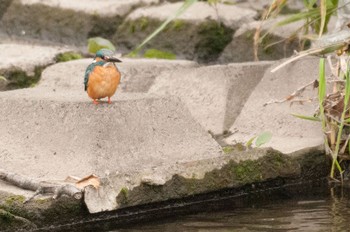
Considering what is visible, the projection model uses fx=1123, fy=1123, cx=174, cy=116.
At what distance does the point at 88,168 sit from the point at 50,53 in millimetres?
2079

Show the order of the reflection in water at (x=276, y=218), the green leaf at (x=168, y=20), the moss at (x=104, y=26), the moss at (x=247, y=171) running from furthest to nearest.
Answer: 1. the moss at (x=104, y=26)
2. the moss at (x=247, y=171)
3. the reflection in water at (x=276, y=218)
4. the green leaf at (x=168, y=20)

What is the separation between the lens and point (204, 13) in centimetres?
712

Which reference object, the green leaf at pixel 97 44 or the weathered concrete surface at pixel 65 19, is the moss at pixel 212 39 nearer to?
the green leaf at pixel 97 44

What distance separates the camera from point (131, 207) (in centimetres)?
456

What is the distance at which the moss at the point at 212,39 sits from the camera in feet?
23.0

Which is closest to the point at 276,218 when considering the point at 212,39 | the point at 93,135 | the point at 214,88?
the point at 93,135

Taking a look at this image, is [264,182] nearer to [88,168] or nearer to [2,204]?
[88,168]

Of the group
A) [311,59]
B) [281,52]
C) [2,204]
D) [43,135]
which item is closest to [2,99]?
[43,135]

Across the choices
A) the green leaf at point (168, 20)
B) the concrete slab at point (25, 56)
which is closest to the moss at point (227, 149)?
the green leaf at point (168, 20)

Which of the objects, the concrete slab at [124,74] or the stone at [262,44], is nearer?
the concrete slab at [124,74]

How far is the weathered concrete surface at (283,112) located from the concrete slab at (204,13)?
48.0 inches

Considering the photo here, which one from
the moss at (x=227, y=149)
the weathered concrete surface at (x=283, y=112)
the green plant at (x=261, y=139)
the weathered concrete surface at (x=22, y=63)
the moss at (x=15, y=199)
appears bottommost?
the moss at (x=15, y=199)

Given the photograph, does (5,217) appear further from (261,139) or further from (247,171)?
(261,139)

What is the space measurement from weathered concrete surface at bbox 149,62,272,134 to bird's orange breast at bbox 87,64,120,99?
847 mm
